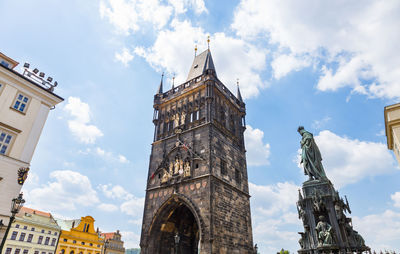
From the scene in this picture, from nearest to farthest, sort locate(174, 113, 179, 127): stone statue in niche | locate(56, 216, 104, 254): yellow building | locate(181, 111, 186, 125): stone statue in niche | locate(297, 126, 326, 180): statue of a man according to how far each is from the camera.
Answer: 1. locate(297, 126, 326, 180): statue of a man
2. locate(181, 111, 186, 125): stone statue in niche
3. locate(174, 113, 179, 127): stone statue in niche
4. locate(56, 216, 104, 254): yellow building

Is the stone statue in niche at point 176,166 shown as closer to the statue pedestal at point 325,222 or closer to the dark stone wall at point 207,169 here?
the dark stone wall at point 207,169

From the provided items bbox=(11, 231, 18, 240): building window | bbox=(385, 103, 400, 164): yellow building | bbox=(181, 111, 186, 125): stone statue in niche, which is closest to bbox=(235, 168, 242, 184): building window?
bbox=(181, 111, 186, 125): stone statue in niche

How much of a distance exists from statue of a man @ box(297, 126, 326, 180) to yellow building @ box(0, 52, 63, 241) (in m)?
14.9

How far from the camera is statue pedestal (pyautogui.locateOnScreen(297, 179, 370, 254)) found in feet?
27.9

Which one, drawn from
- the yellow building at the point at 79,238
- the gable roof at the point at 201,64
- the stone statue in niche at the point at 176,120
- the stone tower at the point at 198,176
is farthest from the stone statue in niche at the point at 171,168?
the yellow building at the point at 79,238

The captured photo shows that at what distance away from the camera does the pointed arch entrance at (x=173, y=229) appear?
20.5 meters

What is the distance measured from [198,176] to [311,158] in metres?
10.9

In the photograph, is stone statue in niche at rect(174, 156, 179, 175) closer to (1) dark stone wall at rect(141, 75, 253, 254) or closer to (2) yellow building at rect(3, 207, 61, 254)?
(1) dark stone wall at rect(141, 75, 253, 254)

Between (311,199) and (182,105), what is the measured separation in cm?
1782

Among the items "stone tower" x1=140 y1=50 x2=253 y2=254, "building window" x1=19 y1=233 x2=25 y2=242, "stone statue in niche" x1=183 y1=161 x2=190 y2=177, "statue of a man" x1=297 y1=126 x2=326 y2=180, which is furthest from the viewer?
"building window" x1=19 y1=233 x2=25 y2=242

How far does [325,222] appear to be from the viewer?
29.5 feet

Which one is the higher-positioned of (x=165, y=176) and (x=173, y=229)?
(x=165, y=176)

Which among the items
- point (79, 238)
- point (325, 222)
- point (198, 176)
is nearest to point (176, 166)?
point (198, 176)

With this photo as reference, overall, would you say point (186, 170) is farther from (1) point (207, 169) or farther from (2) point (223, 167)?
(2) point (223, 167)
